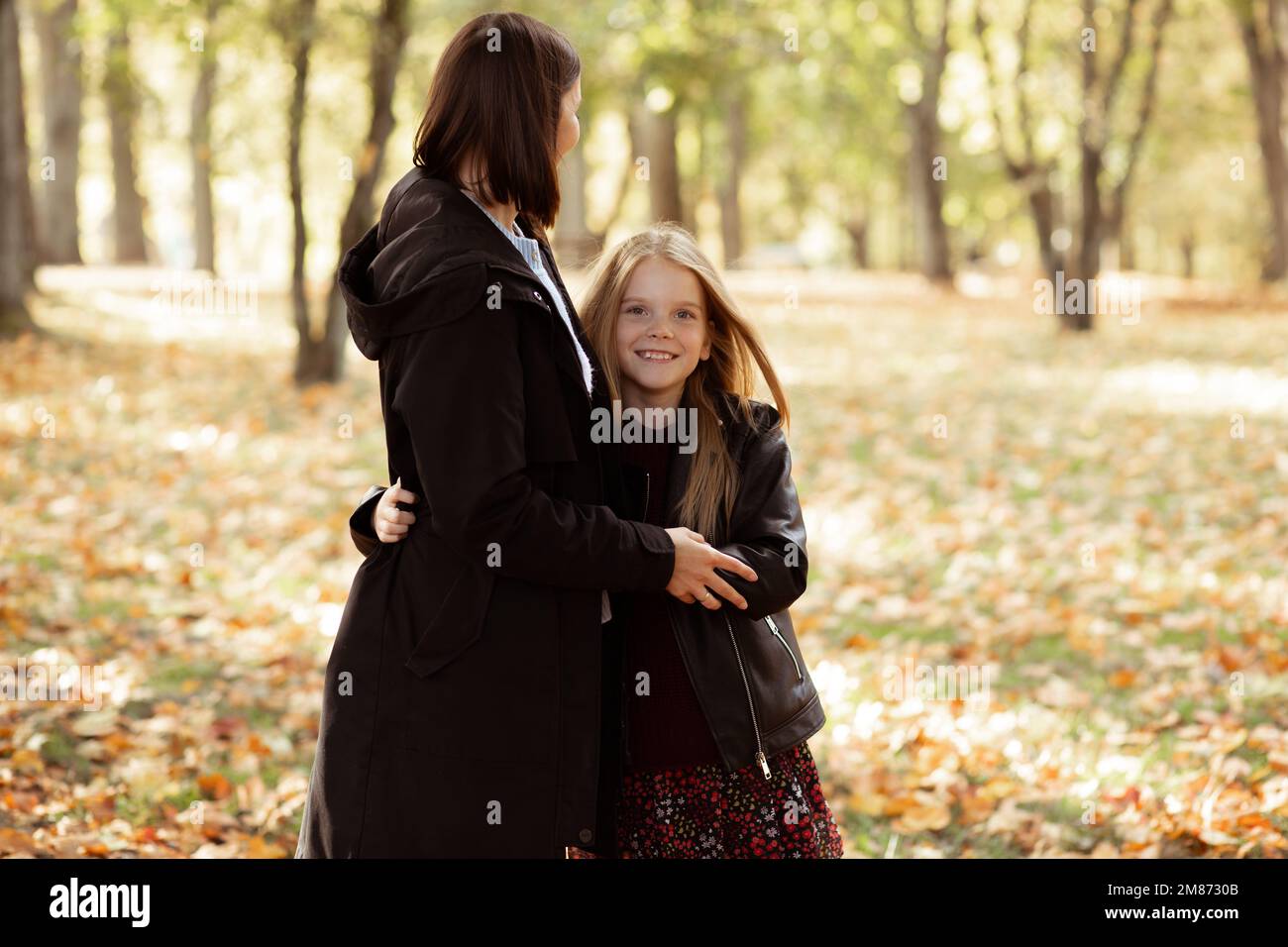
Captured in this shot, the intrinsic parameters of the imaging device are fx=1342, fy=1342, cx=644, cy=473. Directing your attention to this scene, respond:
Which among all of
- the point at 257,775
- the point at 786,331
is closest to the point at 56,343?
the point at 786,331

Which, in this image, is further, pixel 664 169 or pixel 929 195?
pixel 929 195

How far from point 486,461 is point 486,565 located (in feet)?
0.74

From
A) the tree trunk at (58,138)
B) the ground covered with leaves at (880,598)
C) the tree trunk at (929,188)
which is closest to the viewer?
the ground covered with leaves at (880,598)

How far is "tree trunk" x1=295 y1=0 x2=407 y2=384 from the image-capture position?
13.2 m

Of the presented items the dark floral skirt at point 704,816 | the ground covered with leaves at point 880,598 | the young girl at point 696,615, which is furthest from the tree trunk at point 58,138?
the dark floral skirt at point 704,816

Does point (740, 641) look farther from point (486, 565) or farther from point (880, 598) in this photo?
point (880, 598)

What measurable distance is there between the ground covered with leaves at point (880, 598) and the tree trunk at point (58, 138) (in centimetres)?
882

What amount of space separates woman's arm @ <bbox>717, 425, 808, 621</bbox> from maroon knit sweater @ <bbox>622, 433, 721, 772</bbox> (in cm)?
15

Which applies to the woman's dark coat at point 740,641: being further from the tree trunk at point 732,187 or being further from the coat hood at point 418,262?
the tree trunk at point 732,187

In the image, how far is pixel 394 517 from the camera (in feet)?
8.39

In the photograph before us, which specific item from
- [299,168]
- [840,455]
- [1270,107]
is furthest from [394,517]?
[1270,107]

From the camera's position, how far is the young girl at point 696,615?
8.85ft

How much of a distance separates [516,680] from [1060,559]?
593 centimetres
